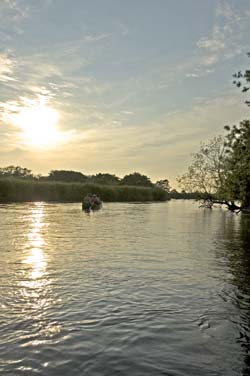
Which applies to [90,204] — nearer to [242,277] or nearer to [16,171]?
[242,277]

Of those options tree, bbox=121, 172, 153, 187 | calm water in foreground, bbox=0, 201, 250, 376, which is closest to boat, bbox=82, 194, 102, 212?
calm water in foreground, bbox=0, 201, 250, 376

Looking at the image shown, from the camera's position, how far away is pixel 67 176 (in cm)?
16400

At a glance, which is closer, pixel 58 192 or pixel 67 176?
pixel 58 192

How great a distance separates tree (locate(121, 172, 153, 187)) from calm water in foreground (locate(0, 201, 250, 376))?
507 ft

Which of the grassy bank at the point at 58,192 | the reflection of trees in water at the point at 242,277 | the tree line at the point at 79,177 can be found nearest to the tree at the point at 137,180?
the tree line at the point at 79,177

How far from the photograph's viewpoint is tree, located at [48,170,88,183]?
159 metres

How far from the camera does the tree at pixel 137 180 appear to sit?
575ft

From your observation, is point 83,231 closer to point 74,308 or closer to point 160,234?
point 160,234

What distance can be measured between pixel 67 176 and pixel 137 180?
32.5 m

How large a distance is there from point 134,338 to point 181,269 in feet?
26.2

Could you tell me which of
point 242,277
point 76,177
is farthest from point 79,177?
point 242,277

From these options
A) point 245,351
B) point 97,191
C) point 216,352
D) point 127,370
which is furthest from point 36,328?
point 97,191

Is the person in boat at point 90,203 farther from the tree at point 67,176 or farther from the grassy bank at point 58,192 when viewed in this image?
the tree at point 67,176

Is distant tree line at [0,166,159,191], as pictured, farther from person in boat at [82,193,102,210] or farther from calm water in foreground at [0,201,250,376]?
calm water in foreground at [0,201,250,376]
